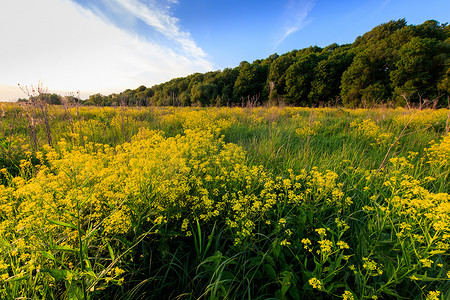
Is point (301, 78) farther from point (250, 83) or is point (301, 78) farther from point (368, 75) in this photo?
point (250, 83)

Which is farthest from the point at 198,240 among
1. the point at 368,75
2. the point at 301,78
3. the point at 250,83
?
the point at 250,83

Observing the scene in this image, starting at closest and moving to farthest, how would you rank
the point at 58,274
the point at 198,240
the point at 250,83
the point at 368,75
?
the point at 58,274 < the point at 198,240 < the point at 368,75 < the point at 250,83

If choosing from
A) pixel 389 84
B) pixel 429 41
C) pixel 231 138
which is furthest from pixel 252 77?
pixel 231 138

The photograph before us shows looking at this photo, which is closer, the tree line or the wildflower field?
the wildflower field

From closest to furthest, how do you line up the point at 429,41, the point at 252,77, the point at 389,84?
1. the point at 429,41
2. the point at 389,84
3. the point at 252,77

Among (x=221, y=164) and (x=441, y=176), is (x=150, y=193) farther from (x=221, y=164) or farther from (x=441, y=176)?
(x=441, y=176)

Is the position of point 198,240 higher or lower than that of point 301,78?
lower

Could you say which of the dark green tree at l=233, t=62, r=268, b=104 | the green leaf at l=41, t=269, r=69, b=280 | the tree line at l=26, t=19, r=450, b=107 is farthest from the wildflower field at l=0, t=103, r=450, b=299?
the dark green tree at l=233, t=62, r=268, b=104

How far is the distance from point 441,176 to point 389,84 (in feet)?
95.4

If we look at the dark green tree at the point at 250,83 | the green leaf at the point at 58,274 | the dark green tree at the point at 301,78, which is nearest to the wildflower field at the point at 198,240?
the green leaf at the point at 58,274

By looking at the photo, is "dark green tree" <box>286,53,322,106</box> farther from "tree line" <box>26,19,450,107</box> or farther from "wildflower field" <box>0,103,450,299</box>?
"wildflower field" <box>0,103,450,299</box>

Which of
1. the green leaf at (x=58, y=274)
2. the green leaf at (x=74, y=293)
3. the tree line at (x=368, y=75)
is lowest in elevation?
the green leaf at (x=74, y=293)

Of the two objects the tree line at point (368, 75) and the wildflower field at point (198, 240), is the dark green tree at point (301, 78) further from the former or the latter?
the wildflower field at point (198, 240)

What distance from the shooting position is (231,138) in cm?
472
